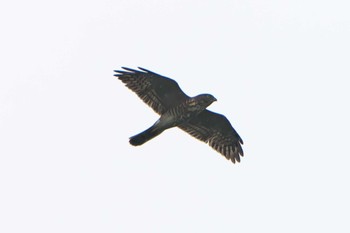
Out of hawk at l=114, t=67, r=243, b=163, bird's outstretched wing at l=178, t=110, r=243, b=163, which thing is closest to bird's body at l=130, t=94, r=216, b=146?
hawk at l=114, t=67, r=243, b=163

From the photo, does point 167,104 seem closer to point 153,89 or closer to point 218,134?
point 153,89

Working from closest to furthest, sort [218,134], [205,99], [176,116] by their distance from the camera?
1. [205,99]
2. [176,116]
3. [218,134]

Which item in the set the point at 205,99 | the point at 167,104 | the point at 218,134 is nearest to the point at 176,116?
the point at 167,104

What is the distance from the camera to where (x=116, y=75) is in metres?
20.2

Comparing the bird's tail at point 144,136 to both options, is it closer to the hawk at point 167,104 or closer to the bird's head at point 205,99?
the hawk at point 167,104

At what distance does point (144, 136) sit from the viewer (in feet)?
64.1

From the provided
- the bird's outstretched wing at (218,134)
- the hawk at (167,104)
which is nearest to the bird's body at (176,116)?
the hawk at (167,104)

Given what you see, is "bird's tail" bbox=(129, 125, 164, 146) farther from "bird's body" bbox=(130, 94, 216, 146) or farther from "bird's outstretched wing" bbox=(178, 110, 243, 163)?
"bird's outstretched wing" bbox=(178, 110, 243, 163)

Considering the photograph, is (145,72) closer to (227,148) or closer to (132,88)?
(132,88)

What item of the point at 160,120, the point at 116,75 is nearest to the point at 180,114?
the point at 160,120

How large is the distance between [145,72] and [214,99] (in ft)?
5.51

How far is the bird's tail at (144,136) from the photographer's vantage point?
63.9 ft

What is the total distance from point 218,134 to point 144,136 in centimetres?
235

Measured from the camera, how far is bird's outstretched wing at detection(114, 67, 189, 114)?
Answer: 19.7 metres
